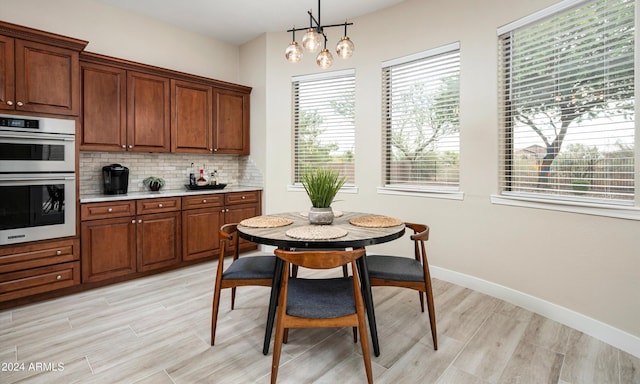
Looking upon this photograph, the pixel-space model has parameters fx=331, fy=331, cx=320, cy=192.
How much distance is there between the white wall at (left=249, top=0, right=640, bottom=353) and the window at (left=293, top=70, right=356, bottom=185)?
0.13 metres

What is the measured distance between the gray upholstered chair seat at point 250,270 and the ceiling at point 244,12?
9.60ft

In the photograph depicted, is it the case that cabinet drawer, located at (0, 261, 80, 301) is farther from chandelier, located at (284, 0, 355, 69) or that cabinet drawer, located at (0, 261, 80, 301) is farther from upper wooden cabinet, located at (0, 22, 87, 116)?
chandelier, located at (284, 0, 355, 69)

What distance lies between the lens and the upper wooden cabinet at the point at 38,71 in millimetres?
2682

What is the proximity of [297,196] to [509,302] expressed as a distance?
2688mm

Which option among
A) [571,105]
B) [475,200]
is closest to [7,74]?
[475,200]

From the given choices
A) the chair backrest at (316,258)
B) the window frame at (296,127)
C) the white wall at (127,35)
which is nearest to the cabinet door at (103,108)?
the white wall at (127,35)

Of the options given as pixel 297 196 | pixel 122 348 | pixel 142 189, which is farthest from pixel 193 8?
pixel 122 348

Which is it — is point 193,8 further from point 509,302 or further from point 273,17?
point 509,302

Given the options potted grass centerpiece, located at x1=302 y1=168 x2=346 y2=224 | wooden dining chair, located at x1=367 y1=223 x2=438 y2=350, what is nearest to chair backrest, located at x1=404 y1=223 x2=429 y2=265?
wooden dining chair, located at x1=367 y1=223 x2=438 y2=350

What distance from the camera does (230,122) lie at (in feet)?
15.1

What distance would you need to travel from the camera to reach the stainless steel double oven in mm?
2693

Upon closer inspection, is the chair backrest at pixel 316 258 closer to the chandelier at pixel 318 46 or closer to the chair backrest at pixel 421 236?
the chair backrest at pixel 421 236

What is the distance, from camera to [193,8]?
384 cm

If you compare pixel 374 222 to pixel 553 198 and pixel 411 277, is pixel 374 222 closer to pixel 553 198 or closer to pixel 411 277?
pixel 411 277
